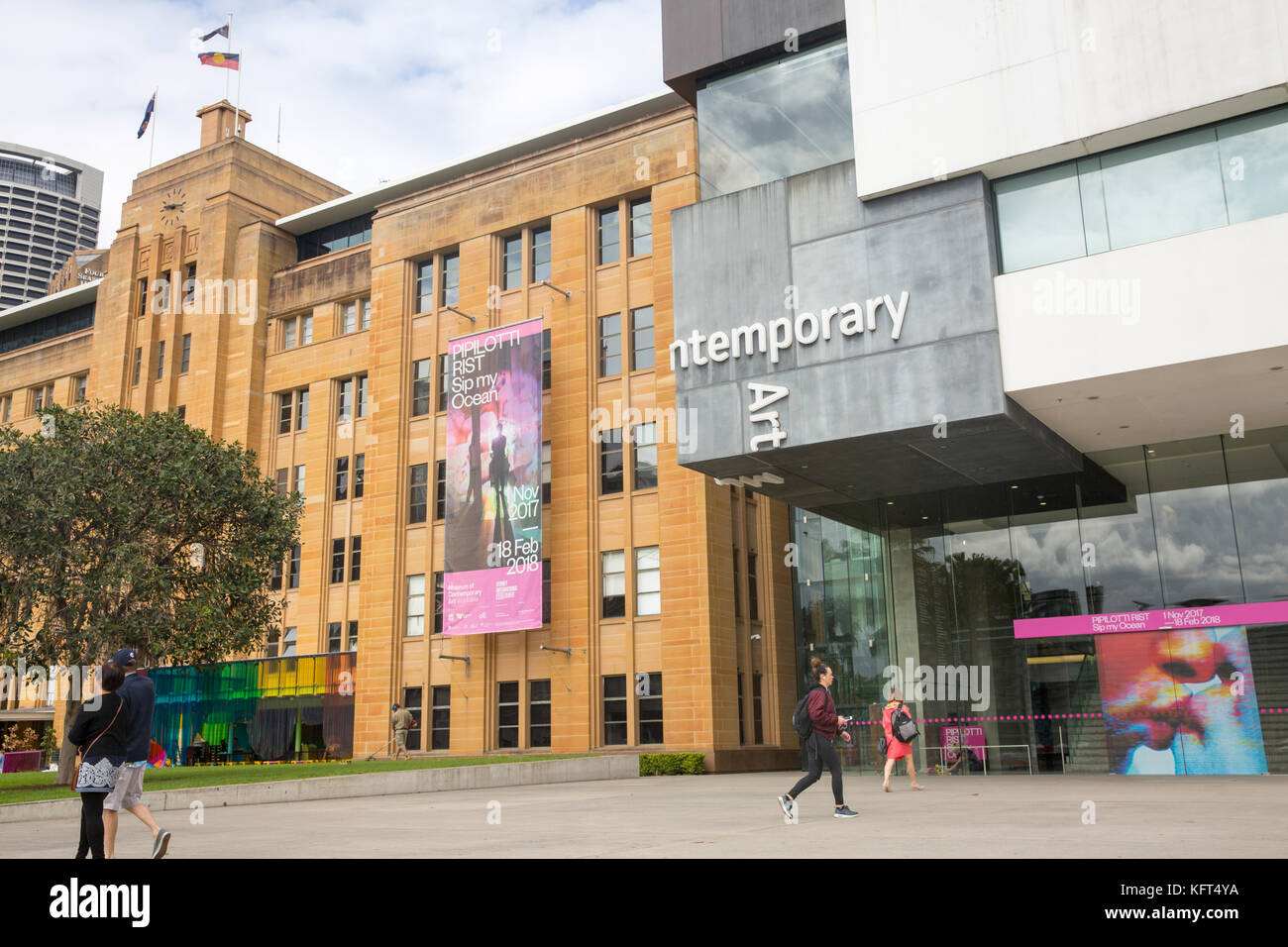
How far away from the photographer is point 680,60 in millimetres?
26547

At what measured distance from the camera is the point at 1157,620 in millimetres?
24141

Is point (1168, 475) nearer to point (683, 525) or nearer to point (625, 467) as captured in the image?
point (683, 525)

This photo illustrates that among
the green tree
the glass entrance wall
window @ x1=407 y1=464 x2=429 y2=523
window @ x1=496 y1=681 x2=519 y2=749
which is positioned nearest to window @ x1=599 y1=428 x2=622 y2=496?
window @ x1=496 y1=681 x2=519 y2=749

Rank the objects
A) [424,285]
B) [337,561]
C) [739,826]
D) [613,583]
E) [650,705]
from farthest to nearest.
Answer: [337,561]
[424,285]
[613,583]
[650,705]
[739,826]

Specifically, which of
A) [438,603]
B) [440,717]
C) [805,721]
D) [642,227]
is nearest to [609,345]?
[642,227]

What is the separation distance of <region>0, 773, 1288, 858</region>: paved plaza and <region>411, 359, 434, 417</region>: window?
20.8 meters

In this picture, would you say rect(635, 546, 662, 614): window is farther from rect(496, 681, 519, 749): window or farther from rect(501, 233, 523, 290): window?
rect(501, 233, 523, 290): window

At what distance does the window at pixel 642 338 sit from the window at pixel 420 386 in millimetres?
8606

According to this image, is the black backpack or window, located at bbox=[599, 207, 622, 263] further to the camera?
window, located at bbox=[599, 207, 622, 263]

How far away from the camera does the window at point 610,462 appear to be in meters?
34.1

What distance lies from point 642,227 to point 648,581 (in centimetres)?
1154

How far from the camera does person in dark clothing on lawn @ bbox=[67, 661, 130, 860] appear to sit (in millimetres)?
8828

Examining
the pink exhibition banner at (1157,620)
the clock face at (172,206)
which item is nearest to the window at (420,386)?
the clock face at (172,206)

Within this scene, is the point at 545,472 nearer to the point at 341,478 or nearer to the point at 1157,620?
the point at 341,478
